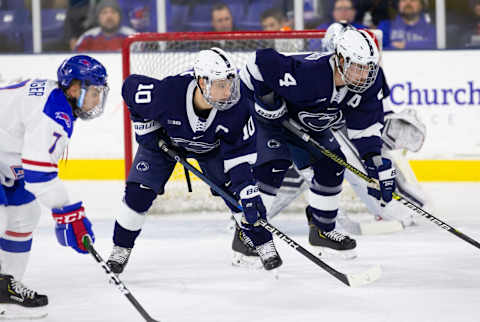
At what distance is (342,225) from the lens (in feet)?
14.4

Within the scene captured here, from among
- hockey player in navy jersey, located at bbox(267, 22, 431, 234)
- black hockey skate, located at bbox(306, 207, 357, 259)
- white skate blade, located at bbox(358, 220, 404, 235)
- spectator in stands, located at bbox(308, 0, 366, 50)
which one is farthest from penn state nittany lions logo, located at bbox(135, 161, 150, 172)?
spectator in stands, located at bbox(308, 0, 366, 50)

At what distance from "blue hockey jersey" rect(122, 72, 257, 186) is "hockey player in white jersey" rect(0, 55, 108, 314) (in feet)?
1.07

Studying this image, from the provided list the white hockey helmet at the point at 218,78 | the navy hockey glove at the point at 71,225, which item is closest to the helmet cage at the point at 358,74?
the white hockey helmet at the point at 218,78

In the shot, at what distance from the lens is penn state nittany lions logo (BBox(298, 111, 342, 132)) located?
3529mm

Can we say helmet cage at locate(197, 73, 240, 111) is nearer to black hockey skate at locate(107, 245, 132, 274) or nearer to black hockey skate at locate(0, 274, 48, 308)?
black hockey skate at locate(107, 245, 132, 274)

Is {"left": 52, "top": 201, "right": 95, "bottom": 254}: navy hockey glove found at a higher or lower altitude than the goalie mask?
lower

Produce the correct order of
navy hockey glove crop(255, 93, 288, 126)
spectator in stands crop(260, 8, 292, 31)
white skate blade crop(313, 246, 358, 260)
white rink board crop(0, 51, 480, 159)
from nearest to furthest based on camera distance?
navy hockey glove crop(255, 93, 288, 126), white skate blade crop(313, 246, 358, 260), white rink board crop(0, 51, 480, 159), spectator in stands crop(260, 8, 292, 31)

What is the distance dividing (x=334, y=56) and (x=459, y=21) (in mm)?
2212

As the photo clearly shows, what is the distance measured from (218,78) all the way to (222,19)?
254 centimetres

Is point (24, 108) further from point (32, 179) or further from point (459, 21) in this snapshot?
point (459, 21)

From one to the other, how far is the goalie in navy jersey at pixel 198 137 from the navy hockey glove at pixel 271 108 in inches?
12.6

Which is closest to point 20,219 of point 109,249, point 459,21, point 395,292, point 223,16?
point 109,249

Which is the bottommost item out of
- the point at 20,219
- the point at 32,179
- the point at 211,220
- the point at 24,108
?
the point at 211,220

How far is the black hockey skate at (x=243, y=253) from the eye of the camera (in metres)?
3.59
